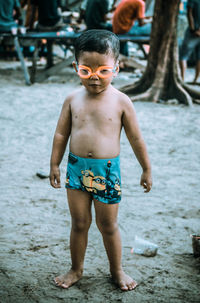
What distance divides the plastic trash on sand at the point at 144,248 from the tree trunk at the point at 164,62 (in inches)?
178

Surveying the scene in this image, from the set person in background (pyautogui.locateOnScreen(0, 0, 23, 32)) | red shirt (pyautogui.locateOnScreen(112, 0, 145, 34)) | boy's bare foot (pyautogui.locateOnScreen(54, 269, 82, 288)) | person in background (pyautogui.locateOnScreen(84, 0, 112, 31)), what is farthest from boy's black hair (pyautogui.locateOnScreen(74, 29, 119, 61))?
person in background (pyautogui.locateOnScreen(84, 0, 112, 31))

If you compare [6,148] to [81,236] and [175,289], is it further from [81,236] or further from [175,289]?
[175,289]

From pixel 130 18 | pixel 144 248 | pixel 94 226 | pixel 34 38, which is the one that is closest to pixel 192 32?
Answer: pixel 130 18

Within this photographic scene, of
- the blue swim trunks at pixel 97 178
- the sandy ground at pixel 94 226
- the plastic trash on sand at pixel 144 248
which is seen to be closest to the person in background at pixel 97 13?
the sandy ground at pixel 94 226

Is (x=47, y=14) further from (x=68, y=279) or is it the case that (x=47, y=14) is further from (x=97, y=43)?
(x=68, y=279)

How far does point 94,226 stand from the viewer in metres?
2.63

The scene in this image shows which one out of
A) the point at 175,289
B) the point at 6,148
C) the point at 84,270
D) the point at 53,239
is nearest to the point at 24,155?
the point at 6,148

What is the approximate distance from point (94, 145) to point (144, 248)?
869mm

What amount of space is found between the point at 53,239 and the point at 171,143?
2477mm

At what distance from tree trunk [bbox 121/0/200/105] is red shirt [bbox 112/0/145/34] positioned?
1589mm

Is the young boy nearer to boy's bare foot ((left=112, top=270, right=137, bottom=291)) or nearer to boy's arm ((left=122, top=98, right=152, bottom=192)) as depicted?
boy's arm ((left=122, top=98, right=152, bottom=192))

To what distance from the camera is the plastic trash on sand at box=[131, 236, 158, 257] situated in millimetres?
2301

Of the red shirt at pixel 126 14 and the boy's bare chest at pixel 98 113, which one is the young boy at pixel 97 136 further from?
the red shirt at pixel 126 14

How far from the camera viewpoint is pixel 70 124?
195 cm
